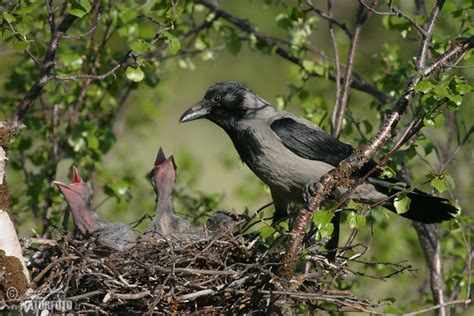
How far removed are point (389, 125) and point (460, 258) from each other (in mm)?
2597

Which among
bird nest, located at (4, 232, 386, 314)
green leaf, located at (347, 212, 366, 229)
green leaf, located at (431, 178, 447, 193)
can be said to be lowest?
bird nest, located at (4, 232, 386, 314)

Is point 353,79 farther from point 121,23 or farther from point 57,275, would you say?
point 57,275

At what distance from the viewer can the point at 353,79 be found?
6328 millimetres

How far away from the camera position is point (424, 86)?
3.96 metres

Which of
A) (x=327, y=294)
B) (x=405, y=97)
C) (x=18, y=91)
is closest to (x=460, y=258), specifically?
(x=327, y=294)

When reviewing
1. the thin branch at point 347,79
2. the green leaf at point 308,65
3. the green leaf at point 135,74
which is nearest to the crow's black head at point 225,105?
the green leaf at point 308,65

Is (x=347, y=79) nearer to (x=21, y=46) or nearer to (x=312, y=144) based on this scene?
(x=312, y=144)

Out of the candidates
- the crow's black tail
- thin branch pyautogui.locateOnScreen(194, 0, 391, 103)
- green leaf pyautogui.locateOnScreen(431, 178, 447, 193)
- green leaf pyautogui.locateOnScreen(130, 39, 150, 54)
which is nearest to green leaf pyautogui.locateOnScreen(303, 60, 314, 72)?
thin branch pyautogui.locateOnScreen(194, 0, 391, 103)

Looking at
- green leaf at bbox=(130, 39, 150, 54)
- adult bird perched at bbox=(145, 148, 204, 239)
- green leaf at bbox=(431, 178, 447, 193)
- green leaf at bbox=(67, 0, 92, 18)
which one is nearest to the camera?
green leaf at bbox=(431, 178, 447, 193)

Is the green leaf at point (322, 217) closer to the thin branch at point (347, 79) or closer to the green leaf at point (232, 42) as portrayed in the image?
the thin branch at point (347, 79)

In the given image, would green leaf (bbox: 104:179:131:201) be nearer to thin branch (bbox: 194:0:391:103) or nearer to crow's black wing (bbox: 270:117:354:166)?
crow's black wing (bbox: 270:117:354:166)

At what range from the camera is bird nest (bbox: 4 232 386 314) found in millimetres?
4387

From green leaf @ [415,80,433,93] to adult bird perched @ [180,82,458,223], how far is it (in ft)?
5.32

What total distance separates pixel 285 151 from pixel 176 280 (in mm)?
1632
